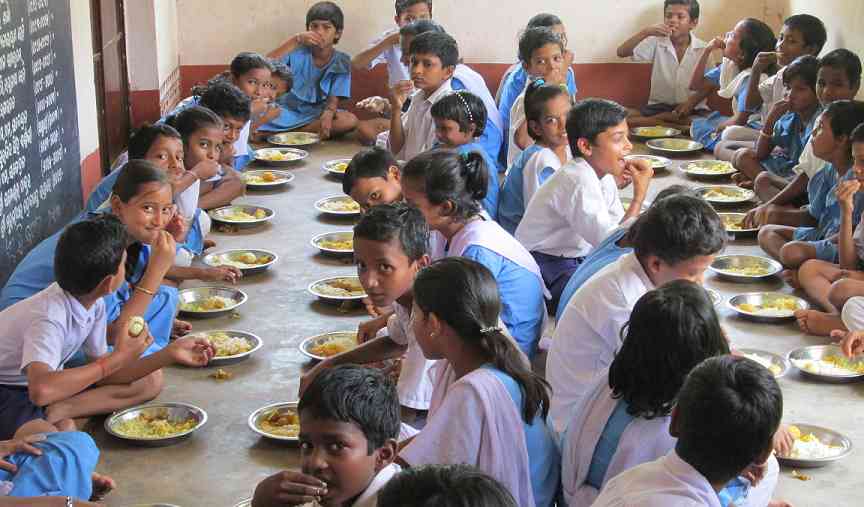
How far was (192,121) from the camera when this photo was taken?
5590 mm

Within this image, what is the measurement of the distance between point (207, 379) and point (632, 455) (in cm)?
230

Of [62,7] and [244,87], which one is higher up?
[62,7]

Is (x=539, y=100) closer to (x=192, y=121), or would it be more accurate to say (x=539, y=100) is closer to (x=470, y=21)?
(x=192, y=121)

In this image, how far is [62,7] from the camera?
577cm

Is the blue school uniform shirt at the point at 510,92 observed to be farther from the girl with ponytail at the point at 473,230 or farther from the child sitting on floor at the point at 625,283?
the child sitting on floor at the point at 625,283

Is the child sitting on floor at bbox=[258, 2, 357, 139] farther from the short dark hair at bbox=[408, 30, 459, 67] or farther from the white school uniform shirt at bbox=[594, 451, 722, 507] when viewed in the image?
the white school uniform shirt at bbox=[594, 451, 722, 507]

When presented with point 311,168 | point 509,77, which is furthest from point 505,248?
point 311,168

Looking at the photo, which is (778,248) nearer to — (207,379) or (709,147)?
(709,147)

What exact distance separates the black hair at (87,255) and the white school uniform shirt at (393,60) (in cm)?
535

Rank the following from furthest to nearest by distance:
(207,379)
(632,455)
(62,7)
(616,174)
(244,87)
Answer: (244,87)
(62,7)
(616,174)
(207,379)
(632,455)

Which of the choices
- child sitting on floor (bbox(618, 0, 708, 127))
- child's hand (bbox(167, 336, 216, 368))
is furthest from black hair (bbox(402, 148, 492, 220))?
child sitting on floor (bbox(618, 0, 708, 127))

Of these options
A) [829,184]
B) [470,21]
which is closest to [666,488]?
[829,184]

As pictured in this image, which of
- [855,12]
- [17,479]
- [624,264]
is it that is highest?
[855,12]

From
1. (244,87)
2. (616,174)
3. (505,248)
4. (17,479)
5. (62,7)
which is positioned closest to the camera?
→ (17,479)
